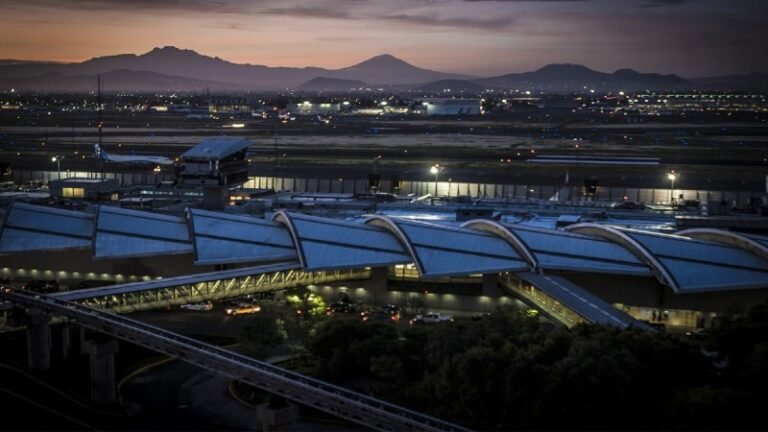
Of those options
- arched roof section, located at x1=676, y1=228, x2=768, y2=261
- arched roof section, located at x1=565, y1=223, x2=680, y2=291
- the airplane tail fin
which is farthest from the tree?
the airplane tail fin

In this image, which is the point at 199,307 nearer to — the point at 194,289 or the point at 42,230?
the point at 194,289

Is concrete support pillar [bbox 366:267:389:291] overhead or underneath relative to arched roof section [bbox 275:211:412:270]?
underneath

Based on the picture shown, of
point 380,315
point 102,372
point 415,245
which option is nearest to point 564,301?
point 415,245

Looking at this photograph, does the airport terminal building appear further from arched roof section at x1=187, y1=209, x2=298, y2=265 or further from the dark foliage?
the dark foliage

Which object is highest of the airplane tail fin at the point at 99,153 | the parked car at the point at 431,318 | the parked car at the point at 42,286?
the airplane tail fin at the point at 99,153

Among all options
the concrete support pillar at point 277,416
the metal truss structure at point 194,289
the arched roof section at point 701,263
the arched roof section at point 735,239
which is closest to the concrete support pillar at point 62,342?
the metal truss structure at point 194,289

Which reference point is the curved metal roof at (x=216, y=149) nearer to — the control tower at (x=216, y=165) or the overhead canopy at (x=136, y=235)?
the control tower at (x=216, y=165)

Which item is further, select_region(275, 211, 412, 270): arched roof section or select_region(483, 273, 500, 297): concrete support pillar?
select_region(483, 273, 500, 297): concrete support pillar

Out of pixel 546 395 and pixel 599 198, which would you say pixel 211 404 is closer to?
pixel 546 395
